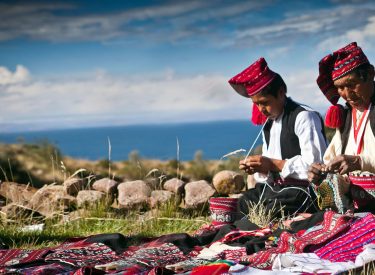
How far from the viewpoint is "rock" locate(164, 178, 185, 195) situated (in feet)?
26.0

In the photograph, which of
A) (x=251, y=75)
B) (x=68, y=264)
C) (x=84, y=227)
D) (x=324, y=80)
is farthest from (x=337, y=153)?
(x=84, y=227)

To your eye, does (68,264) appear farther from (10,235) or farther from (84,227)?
(84,227)

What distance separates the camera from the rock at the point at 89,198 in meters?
7.82

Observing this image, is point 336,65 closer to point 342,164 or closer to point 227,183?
point 342,164

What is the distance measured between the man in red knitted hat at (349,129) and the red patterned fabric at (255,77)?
17.9 inches

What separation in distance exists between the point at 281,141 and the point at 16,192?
12.2ft

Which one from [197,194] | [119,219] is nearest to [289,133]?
[197,194]

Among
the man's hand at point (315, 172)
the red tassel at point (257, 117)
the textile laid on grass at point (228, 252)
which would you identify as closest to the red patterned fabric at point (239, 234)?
the textile laid on grass at point (228, 252)

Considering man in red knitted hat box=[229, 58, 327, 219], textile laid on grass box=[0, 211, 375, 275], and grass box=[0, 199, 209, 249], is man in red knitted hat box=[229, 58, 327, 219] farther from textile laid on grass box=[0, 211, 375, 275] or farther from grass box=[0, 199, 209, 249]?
grass box=[0, 199, 209, 249]

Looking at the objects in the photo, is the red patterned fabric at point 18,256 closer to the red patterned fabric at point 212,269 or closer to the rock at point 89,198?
the red patterned fabric at point 212,269

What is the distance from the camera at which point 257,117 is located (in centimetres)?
603

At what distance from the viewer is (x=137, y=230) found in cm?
686

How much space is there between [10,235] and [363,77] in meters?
3.59

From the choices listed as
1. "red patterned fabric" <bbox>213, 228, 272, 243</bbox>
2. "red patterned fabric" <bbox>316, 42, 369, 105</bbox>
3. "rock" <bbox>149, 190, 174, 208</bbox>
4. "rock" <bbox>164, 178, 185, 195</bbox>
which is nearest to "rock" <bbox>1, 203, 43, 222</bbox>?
"rock" <bbox>149, 190, 174, 208</bbox>
